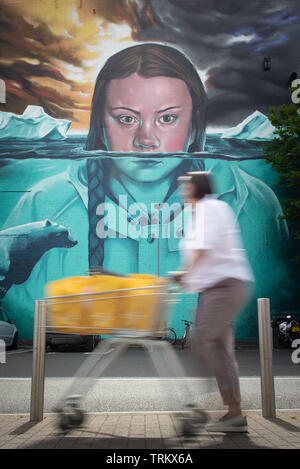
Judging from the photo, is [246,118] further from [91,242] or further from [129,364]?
[129,364]

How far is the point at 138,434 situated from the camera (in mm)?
3451

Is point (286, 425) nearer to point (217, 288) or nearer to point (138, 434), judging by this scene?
point (138, 434)

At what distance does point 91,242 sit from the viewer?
19.5 meters

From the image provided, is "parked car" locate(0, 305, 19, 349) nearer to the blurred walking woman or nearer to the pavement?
the pavement

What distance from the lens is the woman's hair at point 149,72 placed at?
20469 millimetres

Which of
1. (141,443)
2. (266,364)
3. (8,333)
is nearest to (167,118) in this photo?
(8,333)

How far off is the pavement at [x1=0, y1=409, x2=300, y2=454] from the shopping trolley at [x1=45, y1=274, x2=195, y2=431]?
240 millimetres

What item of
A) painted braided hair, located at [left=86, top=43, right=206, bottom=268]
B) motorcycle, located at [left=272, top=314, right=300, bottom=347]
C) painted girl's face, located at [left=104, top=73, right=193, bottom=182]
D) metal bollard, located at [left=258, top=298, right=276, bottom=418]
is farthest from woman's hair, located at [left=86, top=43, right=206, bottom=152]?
metal bollard, located at [left=258, top=298, right=276, bottom=418]

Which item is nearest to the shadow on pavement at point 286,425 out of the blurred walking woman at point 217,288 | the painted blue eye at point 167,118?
the blurred walking woman at point 217,288

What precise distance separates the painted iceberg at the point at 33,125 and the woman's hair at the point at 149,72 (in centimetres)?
137

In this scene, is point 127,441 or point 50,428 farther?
point 50,428

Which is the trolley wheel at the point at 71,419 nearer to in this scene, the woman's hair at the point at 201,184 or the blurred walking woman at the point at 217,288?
the blurred walking woman at the point at 217,288
